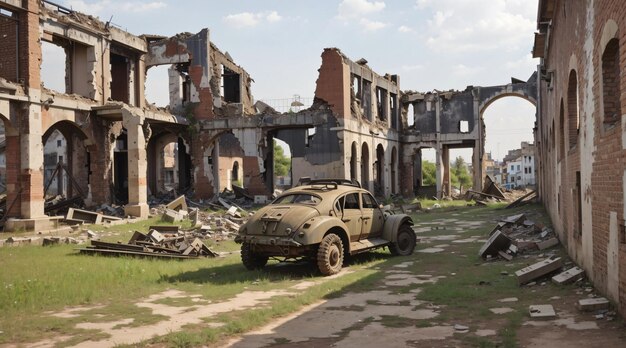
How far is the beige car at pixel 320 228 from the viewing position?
9383 millimetres

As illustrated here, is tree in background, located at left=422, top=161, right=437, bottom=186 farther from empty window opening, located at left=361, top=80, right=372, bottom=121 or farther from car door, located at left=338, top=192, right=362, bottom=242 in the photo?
car door, located at left=338, top=192, right=362, bottom=242

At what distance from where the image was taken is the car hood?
30.9 feet

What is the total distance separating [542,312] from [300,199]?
211 inches

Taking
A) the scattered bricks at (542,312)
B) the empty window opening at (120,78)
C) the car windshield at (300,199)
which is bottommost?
the scattered bricks at (542,312)

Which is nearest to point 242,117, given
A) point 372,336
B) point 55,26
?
point 55,26

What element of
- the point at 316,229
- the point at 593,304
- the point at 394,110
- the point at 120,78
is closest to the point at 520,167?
the point at 394,110

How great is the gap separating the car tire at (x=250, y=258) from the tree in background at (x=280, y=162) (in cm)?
6663

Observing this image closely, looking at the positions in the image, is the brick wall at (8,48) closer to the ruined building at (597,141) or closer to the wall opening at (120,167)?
the wall opening at (120,167)

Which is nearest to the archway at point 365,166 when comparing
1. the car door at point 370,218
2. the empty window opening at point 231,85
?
the empty window opening at point 231,85

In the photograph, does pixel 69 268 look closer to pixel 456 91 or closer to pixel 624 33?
pixel 624 33

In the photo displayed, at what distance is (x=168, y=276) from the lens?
369 inches

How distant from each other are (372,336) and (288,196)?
5.29 m

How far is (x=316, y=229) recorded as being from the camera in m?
9.35

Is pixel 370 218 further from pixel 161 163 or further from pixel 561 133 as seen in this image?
pixel 161 163
